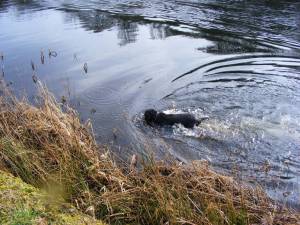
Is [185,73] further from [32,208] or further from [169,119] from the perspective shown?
[32,208]

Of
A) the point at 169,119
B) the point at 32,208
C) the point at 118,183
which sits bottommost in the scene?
the point at 169,119

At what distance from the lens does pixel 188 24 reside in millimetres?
17422

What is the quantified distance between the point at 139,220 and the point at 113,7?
1764cm

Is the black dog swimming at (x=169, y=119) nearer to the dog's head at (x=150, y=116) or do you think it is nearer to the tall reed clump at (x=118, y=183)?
the dog's head at (x=150, y=116)

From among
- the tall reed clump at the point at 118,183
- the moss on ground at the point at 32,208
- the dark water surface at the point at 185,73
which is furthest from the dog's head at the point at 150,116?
the moss on ground at the point at 32,208

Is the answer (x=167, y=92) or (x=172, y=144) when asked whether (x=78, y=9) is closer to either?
(x=167, y=92)

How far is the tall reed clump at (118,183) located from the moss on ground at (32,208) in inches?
11.0

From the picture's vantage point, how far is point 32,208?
16.4 feet

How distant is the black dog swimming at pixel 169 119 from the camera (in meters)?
9.15

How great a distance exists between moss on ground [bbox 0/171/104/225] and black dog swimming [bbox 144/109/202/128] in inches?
160

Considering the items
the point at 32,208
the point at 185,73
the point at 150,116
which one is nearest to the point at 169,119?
the point at 150,116

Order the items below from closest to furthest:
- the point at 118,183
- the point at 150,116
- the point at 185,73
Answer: the point at 118,183 < the point at 150,116 < the point at 185,73

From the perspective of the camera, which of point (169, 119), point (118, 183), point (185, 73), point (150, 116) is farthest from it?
point (185, 73)

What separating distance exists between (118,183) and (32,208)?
1403 mm
